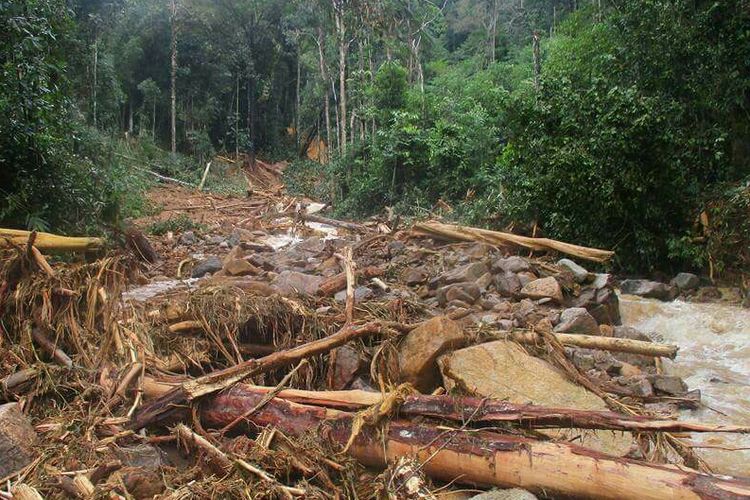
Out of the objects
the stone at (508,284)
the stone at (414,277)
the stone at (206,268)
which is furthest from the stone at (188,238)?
the stone at (508,284)

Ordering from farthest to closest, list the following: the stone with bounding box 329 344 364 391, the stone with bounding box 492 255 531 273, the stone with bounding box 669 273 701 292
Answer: the stone with bounding box 669 273 701 292 < the stone with bounding box 492 255 531 273 < the stone with bounding box 329 344 364 391

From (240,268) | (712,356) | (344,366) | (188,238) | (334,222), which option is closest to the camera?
(344,366)

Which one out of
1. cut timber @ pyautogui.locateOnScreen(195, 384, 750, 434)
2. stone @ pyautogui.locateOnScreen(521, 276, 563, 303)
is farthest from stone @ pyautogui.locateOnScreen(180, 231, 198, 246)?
cut timber @ pyautogui.locateOnScreen(195, 384, 750, 434)

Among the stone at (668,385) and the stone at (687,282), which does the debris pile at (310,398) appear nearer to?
the stone at (668,385)

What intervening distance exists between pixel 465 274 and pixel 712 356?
321cm

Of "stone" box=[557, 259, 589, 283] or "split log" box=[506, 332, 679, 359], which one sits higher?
"stone" box=[557, 259, 589, 283]

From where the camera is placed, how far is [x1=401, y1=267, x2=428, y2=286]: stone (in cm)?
876

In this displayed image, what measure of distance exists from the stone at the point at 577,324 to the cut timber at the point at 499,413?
127 inches

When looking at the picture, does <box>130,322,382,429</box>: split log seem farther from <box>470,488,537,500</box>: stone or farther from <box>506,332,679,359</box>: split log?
<box>506,332,679,359</box>: split log

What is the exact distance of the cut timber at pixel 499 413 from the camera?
3.17 m

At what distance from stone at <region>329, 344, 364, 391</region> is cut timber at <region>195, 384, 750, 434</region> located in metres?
0.72

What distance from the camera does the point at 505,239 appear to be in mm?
10383

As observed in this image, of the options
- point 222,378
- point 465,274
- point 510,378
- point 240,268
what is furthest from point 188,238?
point 510,378

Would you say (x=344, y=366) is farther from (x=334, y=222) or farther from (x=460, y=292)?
(x=334, y=222)
